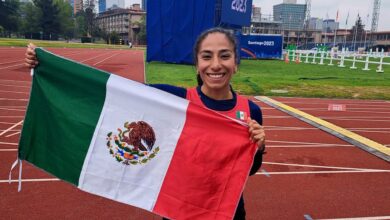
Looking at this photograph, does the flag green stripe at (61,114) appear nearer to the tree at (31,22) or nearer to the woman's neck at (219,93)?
the woman's neck at (219,93)

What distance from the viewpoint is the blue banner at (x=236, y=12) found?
2288 centimetres

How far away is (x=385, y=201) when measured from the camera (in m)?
4.26

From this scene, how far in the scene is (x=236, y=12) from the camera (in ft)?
81.9

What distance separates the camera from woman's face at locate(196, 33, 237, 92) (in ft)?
7.03

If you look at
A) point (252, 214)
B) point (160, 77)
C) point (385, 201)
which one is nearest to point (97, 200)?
point (252, 214)

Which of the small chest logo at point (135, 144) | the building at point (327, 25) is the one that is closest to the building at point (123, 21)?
the building at point (327, 25)

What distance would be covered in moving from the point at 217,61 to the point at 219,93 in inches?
8.6

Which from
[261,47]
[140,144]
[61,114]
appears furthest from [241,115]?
[261,47]

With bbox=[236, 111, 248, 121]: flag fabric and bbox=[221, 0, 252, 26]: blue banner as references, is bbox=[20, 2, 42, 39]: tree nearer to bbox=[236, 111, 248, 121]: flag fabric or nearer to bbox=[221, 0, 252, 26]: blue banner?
bbox=[221, 0, 252, 26]: blue banner

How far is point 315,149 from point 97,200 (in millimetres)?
4013

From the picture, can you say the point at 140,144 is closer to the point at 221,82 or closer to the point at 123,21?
the point at 221,82

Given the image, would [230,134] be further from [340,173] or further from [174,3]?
[174,3]

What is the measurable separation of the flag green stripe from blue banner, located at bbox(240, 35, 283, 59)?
33.7 meters

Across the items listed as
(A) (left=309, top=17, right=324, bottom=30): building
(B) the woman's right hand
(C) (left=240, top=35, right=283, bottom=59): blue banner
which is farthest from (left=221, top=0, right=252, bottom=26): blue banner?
(A) (left=309, top=17, right=324, bottom=30): building
